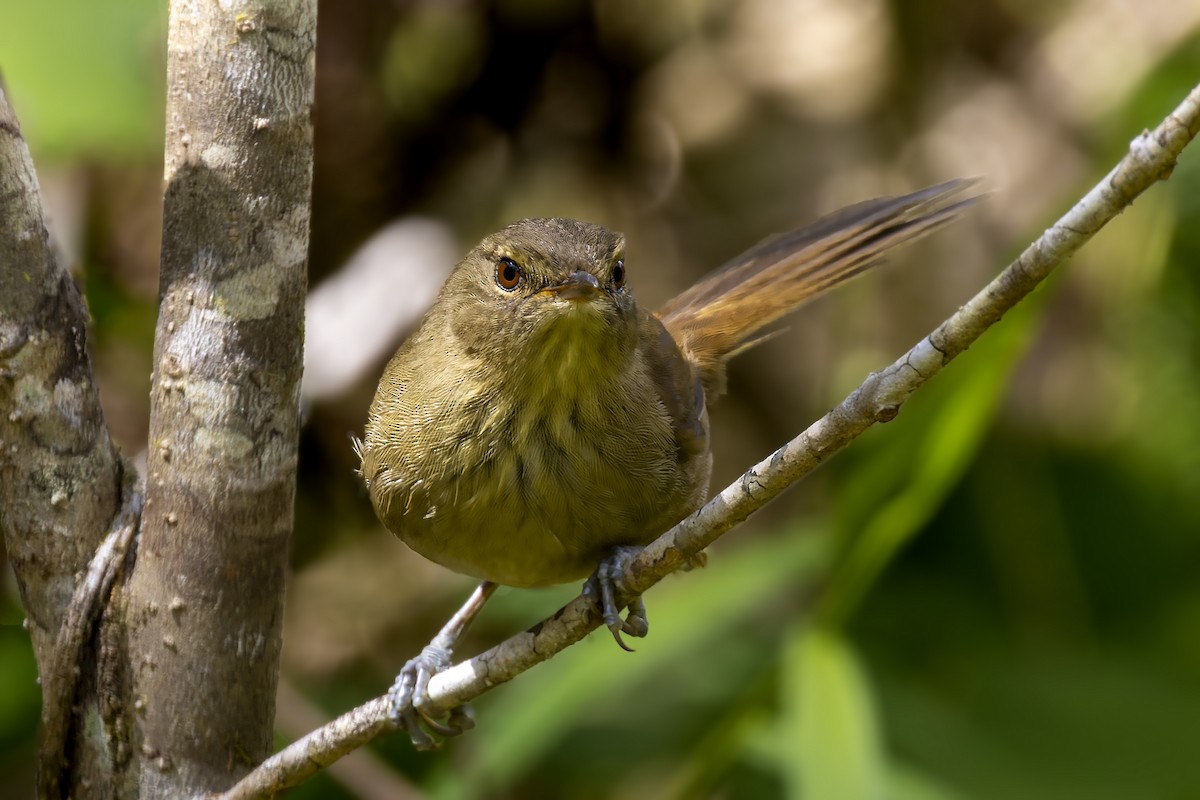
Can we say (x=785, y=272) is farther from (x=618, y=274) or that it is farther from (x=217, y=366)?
(x=217, y=366)

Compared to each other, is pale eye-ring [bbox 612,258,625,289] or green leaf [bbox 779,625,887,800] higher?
pale eye-ring [bbox 612,258,625,289]

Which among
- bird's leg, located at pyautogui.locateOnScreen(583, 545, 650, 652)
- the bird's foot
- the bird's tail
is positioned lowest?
the bird's foot

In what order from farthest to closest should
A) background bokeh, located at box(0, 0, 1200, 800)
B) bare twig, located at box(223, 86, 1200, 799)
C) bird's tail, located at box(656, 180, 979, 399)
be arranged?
background bokeh, located at box(0, 0, 1200, 800), bird's tail, located at box(656, 180, 979, 399), bare twig, located at box(223, 86, 1200, 799)

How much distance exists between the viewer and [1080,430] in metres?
5.52

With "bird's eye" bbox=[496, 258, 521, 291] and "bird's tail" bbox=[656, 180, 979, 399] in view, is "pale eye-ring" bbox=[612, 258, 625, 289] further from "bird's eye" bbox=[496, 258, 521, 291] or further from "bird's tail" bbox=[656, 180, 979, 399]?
"bird's tail" bbox=[656, 180, 979, 399]

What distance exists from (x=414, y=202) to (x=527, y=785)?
7.70ft

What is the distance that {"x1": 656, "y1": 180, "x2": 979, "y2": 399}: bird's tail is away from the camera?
329 cm

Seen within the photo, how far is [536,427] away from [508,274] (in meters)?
0.37

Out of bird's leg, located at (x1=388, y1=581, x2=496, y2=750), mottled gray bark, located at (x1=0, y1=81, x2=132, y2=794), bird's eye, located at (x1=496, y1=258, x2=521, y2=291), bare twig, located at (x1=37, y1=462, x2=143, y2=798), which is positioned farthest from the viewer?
bird's eye, located at (x1=496, y1=258, x2=521, y2=291)

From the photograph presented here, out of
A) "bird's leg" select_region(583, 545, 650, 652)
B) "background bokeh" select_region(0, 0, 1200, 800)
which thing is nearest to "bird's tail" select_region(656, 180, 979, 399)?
"background bokeh" select_region(0, 0, 1200, 800)

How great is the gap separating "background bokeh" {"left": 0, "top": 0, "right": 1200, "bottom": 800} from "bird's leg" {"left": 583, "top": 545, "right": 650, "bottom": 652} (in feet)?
3.02

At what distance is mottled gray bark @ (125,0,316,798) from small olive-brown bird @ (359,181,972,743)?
479mm

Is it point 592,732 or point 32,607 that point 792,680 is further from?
point 32,607

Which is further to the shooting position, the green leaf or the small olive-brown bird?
the green leaf
